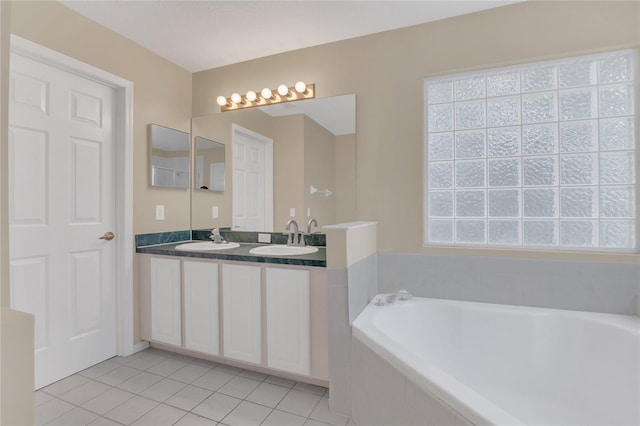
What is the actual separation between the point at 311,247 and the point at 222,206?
0.95 metres

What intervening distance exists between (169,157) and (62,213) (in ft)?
3.01

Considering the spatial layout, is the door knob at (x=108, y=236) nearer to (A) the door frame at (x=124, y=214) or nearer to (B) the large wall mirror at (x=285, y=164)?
(A) the door frame at (x=124, y=214)

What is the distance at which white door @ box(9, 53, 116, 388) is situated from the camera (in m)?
1.94

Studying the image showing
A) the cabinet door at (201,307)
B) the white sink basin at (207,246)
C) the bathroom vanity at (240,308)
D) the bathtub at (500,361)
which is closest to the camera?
the bathtub at (500,361)

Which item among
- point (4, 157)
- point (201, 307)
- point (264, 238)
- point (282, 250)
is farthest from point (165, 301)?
point (4, 157)

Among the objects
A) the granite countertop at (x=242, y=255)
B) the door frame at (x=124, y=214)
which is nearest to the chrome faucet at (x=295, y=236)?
the granite countertop at (x=242, y=255)

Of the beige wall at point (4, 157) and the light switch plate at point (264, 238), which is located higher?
the beige wall at point (4, 157)

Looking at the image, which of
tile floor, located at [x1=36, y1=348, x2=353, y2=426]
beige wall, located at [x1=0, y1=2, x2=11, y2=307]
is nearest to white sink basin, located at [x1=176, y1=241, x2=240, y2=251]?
tile floor, located at [x1=36, y1=348, x2=353, y2=426]

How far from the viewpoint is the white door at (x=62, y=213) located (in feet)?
6.37

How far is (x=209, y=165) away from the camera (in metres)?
2.96

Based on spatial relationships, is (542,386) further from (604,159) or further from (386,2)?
(386,2)

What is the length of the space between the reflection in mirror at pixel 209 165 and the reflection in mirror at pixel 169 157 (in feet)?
0.31

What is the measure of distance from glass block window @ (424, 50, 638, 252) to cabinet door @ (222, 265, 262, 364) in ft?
4.18

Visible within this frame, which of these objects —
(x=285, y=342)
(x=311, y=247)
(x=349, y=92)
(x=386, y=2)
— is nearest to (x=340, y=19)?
(x=386, y=2)
